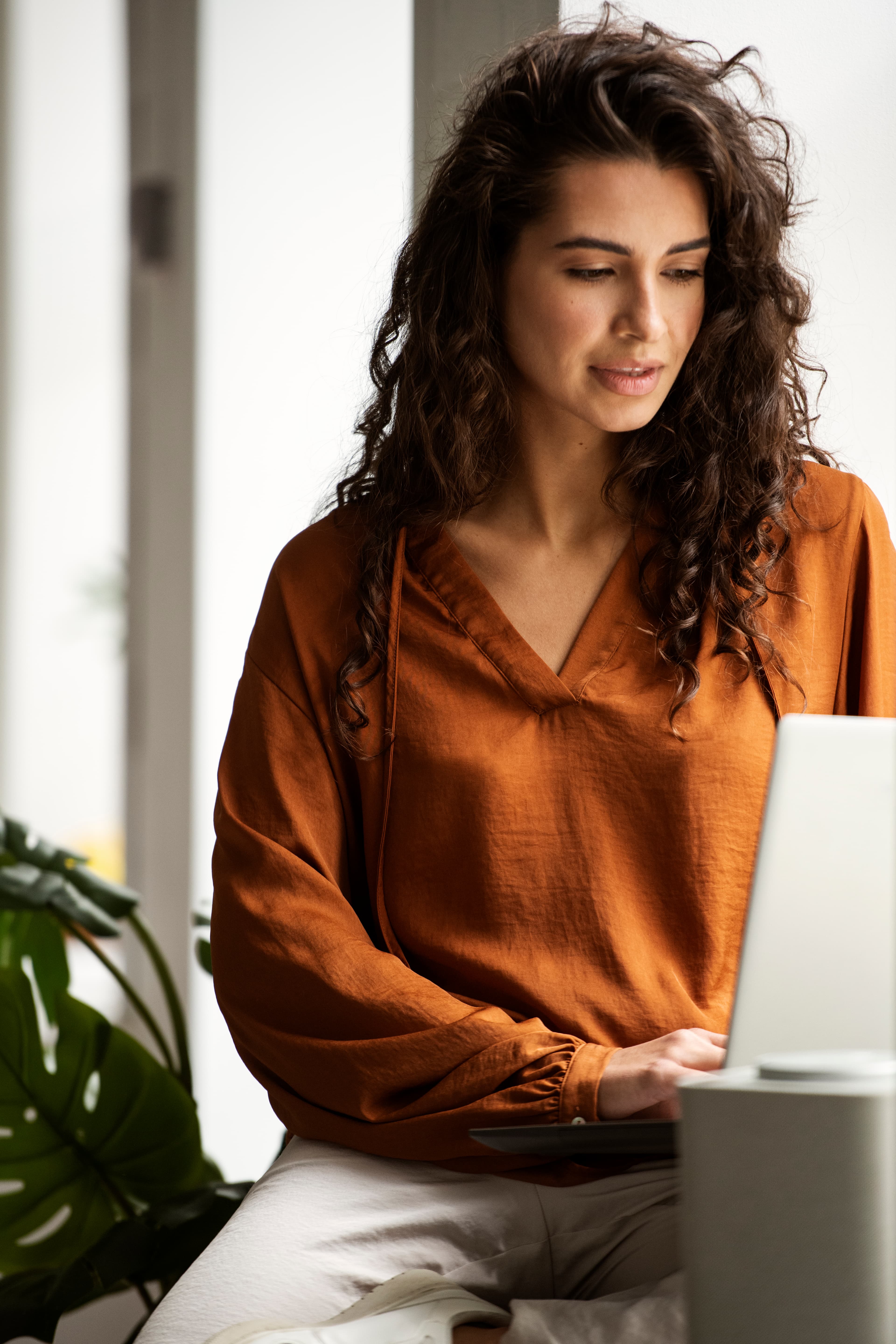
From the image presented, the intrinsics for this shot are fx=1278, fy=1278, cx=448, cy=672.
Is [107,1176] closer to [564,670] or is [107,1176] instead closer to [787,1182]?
[564,670]

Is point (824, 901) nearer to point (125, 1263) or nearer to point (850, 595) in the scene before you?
point (850, 595)

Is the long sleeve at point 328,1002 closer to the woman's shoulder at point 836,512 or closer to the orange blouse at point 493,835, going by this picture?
the orange blouse at point 493,835

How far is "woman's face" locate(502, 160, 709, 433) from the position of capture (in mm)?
1207

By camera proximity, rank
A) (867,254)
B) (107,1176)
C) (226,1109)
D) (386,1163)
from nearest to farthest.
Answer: (386,1163), (867,254), (107,1176), (226,1109)

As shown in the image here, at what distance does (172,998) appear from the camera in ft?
5.99

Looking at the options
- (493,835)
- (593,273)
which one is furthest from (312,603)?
(593,273)

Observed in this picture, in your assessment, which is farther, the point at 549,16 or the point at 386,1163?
the point at 549,16

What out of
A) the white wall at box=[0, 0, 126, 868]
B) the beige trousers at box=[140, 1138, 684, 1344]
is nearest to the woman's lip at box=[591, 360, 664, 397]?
the beige trousers at box=[140, 1138, 684, 1344]

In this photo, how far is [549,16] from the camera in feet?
4.97

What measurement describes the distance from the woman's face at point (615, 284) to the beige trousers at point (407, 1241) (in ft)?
2.39

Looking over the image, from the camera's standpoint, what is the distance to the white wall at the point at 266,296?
220 cm

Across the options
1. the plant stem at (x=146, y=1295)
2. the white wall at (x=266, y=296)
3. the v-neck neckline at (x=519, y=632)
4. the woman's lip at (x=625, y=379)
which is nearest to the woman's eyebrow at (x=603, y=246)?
the woman's lip at (x=625, y=379)

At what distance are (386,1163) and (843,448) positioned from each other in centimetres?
→ 92

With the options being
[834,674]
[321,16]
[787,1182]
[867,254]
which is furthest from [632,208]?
[321,16]
